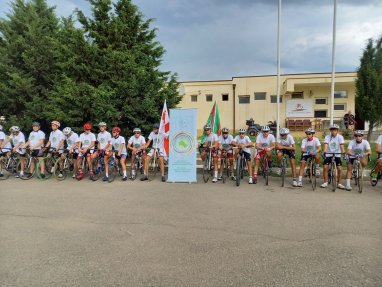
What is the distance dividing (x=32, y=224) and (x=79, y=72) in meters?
9.25

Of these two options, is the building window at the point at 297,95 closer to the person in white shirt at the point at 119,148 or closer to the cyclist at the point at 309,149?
the cyclist at the point at 309,149

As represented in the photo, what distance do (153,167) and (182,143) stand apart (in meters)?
1.69

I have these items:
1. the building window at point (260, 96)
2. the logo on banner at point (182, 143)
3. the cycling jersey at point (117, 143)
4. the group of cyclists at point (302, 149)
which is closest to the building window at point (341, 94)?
the building window at point (260, 96)

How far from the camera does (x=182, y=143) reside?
1052 centimetres

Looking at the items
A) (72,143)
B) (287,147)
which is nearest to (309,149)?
(287,147)

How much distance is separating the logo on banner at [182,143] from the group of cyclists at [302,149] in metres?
0.53

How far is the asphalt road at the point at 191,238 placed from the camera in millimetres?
3773

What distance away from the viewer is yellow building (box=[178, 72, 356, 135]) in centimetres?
2547

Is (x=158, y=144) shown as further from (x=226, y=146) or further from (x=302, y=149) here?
(x=302, y=149)

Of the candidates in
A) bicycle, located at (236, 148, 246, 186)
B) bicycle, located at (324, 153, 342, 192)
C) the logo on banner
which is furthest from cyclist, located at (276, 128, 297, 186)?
the logo on banner

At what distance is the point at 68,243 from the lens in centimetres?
484

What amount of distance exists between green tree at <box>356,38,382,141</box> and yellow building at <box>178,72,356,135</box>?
9438 mm

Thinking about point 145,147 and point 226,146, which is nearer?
point 226,146

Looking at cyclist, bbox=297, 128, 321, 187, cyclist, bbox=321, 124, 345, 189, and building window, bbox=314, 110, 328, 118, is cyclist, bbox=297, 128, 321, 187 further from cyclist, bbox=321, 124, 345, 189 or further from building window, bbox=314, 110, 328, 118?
building window, bbox=314, 110, 328, 118
